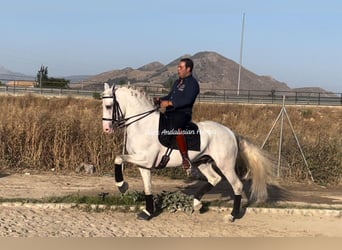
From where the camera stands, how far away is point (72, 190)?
1014 centimetres

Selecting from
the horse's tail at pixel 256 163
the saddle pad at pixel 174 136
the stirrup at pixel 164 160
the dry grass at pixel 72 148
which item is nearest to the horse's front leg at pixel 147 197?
the stirrup at pixel 164 160

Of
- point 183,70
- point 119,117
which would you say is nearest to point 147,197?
point 119,117

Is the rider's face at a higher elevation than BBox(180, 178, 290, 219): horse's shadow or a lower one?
higher

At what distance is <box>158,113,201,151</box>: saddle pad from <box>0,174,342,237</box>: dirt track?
127 centimetres

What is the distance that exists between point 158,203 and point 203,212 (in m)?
0.82

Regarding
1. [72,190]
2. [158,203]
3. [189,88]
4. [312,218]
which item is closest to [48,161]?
[72,190]

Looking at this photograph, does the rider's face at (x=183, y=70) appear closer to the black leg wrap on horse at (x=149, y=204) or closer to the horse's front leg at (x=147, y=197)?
the horse's front leg at (x=147, y=197)

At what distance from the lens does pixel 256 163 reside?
8539 mm

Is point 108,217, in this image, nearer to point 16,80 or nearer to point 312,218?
point 312,218

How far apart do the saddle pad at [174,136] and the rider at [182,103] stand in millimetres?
65

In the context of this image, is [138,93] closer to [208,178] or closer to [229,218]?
[208,178]

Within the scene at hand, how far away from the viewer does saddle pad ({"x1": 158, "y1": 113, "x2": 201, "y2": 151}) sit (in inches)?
305

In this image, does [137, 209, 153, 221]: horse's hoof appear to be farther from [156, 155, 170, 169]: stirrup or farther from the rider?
the rider

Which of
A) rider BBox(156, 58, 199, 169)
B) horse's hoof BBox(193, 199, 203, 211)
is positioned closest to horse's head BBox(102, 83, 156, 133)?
rider BBox(156, 58, 199, 169)
